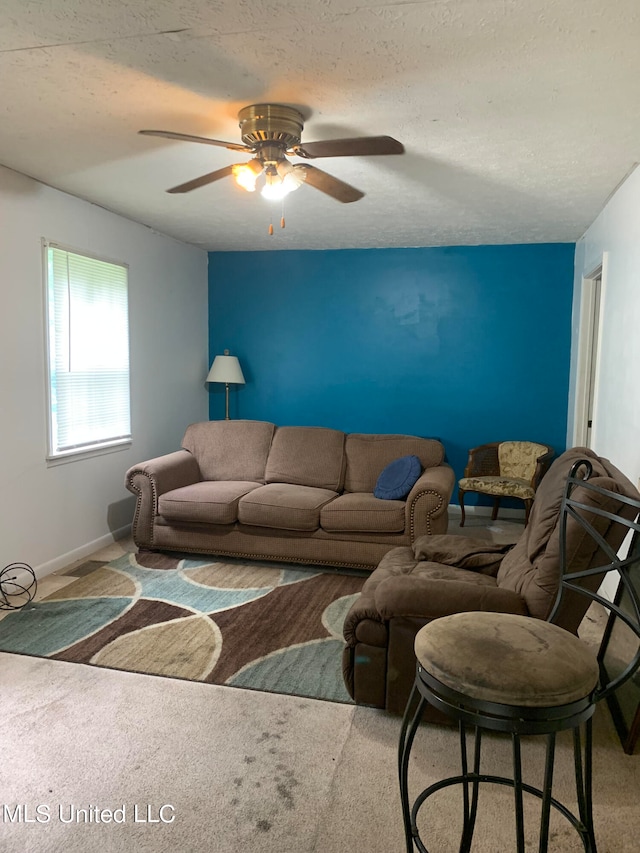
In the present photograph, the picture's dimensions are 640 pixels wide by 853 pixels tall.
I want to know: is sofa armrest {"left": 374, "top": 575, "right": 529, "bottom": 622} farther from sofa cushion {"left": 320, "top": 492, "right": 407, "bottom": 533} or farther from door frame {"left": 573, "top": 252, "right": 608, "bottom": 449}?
door frame {"left": 573, "top": 252, "right": 608, "bottom": 449}

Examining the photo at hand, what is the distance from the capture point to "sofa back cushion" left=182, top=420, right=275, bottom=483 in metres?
4.68

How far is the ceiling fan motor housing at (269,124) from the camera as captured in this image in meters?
2.41

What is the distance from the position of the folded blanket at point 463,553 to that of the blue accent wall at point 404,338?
2678 mm

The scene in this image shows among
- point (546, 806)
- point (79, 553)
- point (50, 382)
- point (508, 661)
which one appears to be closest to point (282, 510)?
point (79, 553)

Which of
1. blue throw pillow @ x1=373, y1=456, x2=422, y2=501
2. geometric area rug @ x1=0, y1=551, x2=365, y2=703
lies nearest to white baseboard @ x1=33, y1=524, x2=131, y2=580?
geometric area rug @ x1=0, y1=551, x2=365, y2=703

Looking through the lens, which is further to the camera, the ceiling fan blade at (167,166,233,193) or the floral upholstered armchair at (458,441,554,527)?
the floral upholstered armchair at (458,441,554,527)

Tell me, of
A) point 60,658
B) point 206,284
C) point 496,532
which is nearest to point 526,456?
point 496,532

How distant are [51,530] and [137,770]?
2.17 meters

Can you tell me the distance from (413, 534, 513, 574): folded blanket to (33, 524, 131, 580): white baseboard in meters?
2.34

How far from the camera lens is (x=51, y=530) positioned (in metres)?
3.78

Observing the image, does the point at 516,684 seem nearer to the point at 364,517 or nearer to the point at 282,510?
the point at 364,517

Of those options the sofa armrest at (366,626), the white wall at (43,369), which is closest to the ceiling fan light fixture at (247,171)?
the white wall at (43,369)

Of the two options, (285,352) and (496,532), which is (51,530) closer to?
(285,352)

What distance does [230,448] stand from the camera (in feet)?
15.6
